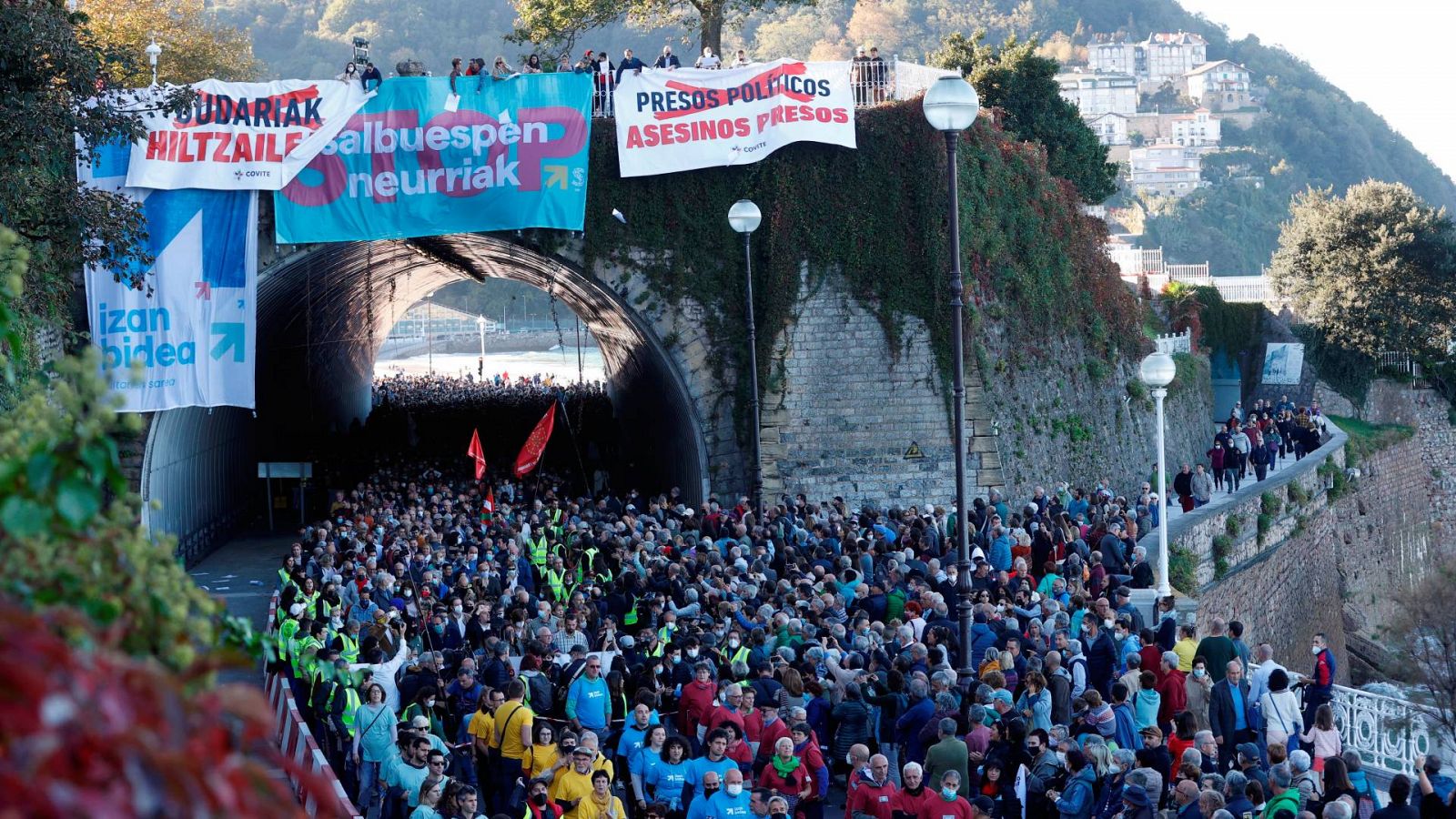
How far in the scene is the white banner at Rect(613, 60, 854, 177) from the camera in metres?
20.8

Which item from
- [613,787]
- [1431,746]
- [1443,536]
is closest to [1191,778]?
[613,787]

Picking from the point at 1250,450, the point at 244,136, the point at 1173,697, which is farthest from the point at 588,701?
the point at 1250,450

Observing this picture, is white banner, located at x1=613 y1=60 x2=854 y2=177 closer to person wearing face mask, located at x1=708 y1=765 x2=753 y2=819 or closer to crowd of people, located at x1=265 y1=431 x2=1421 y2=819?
crowd of people, located at x1=265 y1=431 x2=1421 y2=819

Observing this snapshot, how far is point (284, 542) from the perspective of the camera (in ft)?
83.1

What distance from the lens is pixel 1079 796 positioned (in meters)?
8.58

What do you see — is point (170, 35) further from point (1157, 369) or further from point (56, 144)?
point (1157, 369)

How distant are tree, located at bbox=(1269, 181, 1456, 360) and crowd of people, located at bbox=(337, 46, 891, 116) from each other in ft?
70.7

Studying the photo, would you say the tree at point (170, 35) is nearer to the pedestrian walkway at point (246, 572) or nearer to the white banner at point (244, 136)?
the pedestrian walkway at point (246, 572)

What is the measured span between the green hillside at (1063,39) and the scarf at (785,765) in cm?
6069

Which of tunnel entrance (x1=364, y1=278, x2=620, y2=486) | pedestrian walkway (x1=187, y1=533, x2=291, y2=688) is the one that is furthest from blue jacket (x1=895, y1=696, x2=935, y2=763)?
tunnel entrance (x1=364, y1=278, x2=620, y2=486)

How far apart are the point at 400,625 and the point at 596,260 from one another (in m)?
10.3

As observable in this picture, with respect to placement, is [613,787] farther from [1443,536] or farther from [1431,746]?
[1443,536]

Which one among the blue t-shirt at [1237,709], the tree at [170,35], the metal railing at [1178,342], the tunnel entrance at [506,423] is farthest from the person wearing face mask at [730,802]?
the tree at [170,35]

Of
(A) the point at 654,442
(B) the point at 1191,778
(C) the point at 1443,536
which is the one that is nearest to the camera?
(B) the point at 1191,778
